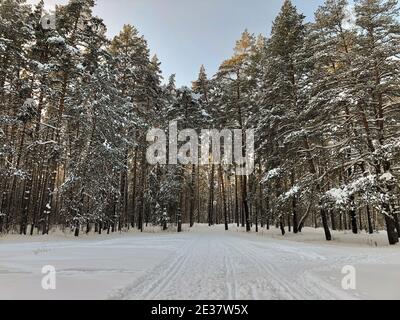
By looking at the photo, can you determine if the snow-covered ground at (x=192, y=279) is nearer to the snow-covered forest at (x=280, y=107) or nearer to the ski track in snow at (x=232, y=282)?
the ski track in snow at (x=232, y=282)

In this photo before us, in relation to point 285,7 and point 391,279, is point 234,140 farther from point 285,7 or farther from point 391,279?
point 391,279

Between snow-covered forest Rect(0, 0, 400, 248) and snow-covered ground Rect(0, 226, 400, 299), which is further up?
snow-covered forest Rect(0, 0, 400, 248)

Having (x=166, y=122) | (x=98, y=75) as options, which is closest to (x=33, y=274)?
(x=98, y=75)

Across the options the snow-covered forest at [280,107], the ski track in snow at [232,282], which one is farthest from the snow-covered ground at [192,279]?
the snow-covered forest at [280,107]

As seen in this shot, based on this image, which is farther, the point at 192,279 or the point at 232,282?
the point at 192,279

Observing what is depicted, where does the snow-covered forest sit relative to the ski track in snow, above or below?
above

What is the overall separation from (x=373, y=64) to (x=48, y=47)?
62.2 ft

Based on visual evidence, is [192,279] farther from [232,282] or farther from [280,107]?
[280,107]

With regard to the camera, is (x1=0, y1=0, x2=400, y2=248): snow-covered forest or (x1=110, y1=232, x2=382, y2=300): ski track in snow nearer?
(x1=110, y1=232, x2=382, y2=300): ski track in snow

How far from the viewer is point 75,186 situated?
68.8 feet

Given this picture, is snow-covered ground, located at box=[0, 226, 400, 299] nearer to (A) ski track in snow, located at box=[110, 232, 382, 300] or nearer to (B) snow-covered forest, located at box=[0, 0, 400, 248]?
(A) ski track in snow, located at box=[110, 232, 382, 300]

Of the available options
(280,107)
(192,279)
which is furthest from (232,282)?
(280,107)

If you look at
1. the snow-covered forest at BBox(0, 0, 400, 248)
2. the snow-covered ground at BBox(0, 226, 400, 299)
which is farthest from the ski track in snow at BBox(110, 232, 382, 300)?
the snow-covered forest at BBox(0, 0, 400, 248)

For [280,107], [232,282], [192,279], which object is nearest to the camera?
[232,282]
